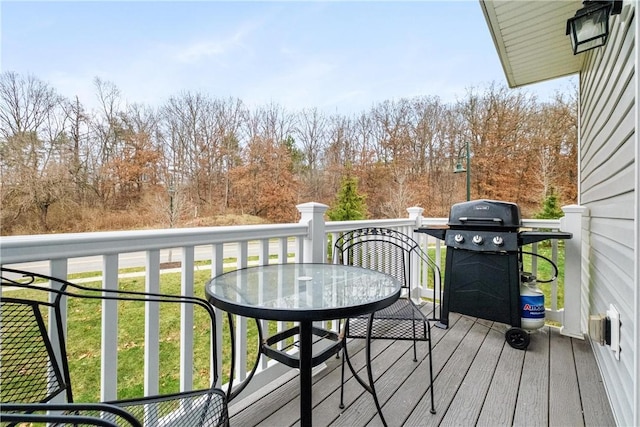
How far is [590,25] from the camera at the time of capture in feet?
5.78

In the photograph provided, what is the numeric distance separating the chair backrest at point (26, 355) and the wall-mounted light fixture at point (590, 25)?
2732 mm

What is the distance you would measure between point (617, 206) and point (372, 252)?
168cm

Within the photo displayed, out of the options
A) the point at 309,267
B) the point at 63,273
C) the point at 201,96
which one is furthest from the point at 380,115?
the point at 63,273

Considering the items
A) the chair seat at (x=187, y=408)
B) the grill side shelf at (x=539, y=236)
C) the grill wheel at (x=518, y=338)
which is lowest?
the grill wheel at (x=518, y=338)

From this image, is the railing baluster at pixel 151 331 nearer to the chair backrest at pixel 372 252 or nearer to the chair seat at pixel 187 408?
the chair seat at pixel 187 408

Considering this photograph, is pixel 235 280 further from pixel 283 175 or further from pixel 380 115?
pixel 380 115

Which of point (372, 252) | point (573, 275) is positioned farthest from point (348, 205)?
point (573, 275)

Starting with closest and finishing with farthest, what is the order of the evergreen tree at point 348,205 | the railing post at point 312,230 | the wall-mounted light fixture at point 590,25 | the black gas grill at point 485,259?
the wall-mounted light fixture at point 590,25
the railing post at point 312,230
the black gas grill at point 485,259
the evergreen tree at point 348,205

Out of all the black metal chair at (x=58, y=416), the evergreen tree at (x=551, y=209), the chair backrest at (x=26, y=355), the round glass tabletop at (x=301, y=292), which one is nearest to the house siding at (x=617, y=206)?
the round glass tabletop at (x=301, y=292)

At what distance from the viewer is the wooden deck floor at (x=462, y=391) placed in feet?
5.12

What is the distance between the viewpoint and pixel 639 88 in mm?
1084

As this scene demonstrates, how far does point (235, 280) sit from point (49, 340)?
0.66 meters

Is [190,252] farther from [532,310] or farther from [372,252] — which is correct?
[532,310]

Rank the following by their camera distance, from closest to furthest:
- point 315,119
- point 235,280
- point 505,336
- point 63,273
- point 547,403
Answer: point 63,273
point 235,280
point 547,403
point 505,336
point 315,119
